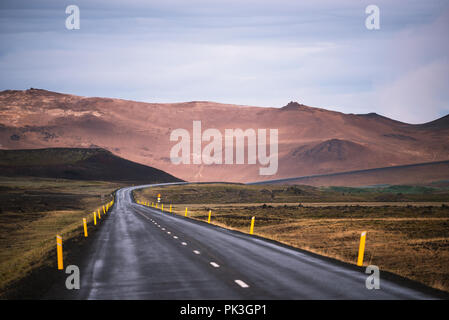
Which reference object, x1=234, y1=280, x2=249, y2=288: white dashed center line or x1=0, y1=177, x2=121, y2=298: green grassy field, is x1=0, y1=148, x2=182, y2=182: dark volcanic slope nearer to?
x1=0, y1=177, x2=121, y2=298: green grassy field

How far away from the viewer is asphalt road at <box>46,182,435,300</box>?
40.8 ft

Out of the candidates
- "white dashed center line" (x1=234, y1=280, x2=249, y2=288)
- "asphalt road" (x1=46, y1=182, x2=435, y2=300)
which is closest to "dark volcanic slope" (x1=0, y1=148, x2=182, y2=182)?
"asphalt road" (x1=46, y1=182, x2=435, y2=300)

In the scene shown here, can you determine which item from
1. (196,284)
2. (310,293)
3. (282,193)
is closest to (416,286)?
(310,293)

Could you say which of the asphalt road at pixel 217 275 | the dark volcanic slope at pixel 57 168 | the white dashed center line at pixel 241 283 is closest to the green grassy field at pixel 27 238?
the asphalt road at pixel 217 275

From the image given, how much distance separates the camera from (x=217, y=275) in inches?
601

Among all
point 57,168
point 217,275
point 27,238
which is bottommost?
point 27,238

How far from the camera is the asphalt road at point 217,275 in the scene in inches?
489

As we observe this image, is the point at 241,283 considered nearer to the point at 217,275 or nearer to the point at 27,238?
the point at 217,275

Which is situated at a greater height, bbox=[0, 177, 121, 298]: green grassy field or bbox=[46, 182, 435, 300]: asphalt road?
bbox=[46, 182, 435, 300]: asphalt road

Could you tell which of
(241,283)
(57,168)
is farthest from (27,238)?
(57,168)

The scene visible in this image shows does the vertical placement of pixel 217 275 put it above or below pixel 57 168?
below

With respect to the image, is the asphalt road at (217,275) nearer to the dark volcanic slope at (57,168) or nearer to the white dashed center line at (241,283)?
the white dashed center line at (241,283)

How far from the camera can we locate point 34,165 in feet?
593

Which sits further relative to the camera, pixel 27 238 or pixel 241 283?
pixel 27 238
